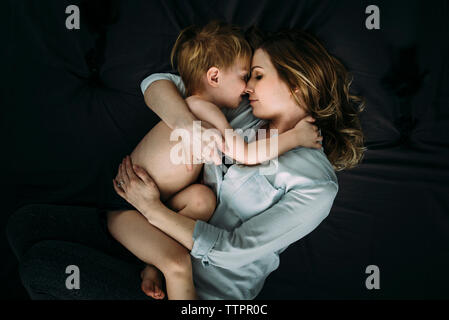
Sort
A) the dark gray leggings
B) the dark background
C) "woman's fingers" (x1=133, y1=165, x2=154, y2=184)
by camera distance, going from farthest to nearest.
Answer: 1. the dark background
2. "woman's fingers" (x1=133, y1=165, x2=154, y2=184)
3. the dark gray leggings

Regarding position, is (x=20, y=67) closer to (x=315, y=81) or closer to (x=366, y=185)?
(x=315, y=81)

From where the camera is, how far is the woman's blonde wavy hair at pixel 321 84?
33.9 inches

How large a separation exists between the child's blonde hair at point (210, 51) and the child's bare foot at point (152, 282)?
0.49m

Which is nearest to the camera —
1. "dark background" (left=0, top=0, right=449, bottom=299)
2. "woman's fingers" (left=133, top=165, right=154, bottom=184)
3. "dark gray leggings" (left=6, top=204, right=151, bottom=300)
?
"dark gray leggings" (left=6, top=204, right=151, bottom=300)

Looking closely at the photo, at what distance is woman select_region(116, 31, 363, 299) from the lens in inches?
30.1

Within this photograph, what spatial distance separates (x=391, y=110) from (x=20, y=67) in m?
1.20

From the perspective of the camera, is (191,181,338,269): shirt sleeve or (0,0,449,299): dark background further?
(0,0,449,299): dark background

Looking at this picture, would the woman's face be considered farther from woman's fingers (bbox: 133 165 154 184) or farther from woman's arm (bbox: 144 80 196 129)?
woman's fingers (bbox: 133 165 154 184)

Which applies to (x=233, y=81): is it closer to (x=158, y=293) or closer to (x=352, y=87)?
(x=352, y=87)

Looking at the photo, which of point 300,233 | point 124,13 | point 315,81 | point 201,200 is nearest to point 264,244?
point 300,233

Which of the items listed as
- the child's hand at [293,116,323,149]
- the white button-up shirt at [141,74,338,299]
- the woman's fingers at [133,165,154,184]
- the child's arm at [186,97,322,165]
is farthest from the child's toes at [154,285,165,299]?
the child's hand at [293,116,323,149]

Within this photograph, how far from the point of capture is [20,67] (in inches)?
41.3

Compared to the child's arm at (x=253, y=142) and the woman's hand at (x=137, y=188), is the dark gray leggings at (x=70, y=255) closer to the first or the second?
the woman's hand at (x=137, y=188)

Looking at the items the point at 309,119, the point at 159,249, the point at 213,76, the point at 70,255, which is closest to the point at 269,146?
the point at 309,119
